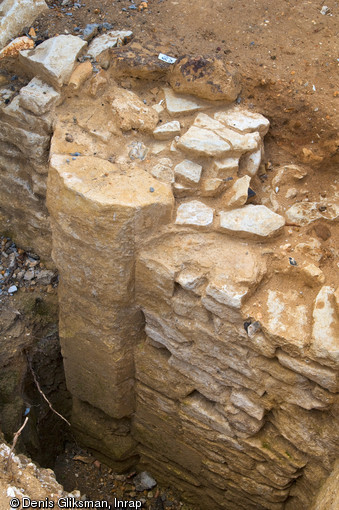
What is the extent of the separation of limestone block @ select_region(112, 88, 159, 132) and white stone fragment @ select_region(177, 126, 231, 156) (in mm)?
268

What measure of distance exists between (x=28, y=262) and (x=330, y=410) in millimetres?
2560

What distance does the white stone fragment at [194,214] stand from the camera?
2883mm

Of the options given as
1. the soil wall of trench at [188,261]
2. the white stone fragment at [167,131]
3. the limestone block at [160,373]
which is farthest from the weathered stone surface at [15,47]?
the limestone block at [160,373]

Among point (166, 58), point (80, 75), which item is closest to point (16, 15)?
point (80, 75)

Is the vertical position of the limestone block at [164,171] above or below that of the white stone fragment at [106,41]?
below

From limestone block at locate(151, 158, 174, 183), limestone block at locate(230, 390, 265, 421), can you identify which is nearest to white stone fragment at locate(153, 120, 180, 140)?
limestone block at locate(151, 158, 174, 183)

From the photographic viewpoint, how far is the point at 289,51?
3.40 meters

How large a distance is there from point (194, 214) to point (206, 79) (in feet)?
3.02

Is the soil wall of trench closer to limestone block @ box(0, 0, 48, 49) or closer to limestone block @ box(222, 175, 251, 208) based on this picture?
limestone block @ box(222, 175, 251, 208)

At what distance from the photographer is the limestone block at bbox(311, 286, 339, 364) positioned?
97.1 inches

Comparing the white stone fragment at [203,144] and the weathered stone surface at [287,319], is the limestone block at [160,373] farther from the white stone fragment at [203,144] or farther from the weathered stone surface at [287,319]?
the white stone fragment at [203,144]

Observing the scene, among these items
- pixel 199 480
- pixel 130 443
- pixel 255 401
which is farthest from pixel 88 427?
pixel 255 401

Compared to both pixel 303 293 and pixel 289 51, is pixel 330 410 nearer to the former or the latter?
pixel 303 293

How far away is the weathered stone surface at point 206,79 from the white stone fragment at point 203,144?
0.33 meters
